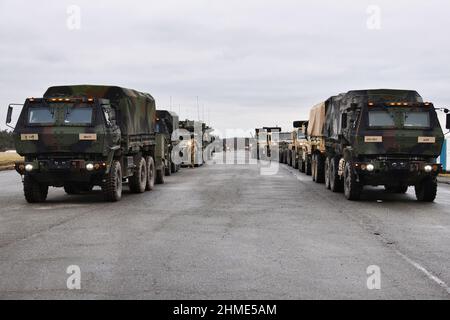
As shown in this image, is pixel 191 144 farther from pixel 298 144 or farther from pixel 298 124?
pixel 298 144

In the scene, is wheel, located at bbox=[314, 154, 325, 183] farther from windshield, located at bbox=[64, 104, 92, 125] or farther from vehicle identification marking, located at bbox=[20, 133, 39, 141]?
vehicle identification marking, located at bbox=[20, 133, 39, 141]

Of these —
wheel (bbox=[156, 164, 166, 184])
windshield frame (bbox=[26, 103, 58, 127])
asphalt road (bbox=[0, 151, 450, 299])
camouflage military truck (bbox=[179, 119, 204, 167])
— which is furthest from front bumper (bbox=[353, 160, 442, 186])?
camouflage military truck (bbox=[179, 119, 204, 167])

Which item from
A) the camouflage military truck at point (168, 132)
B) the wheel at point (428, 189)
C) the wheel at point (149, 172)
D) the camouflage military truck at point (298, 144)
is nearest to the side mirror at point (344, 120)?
the wheel at point (428, 189)

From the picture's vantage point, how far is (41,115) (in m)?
16.2

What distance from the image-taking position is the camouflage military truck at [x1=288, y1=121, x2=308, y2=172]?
3269 cm

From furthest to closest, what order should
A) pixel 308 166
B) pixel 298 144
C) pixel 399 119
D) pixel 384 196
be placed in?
pixel 298 144 < pixel 308 166 < pixel 384 196 < pixel 399 119

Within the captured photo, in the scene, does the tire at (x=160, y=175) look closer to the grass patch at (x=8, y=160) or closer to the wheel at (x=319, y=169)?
the wheel at (x=319, y=169)

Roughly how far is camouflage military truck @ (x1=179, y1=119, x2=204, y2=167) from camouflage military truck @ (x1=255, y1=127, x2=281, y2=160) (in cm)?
1295

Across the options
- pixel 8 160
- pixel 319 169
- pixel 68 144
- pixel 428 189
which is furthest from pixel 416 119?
pixel 8 160

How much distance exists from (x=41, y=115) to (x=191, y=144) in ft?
73.4

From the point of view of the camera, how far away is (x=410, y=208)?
605 inches

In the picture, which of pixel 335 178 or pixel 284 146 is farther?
pixel 284 146

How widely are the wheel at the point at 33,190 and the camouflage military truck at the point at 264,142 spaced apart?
3748 cm

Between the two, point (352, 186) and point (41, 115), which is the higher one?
point (41, 115)
